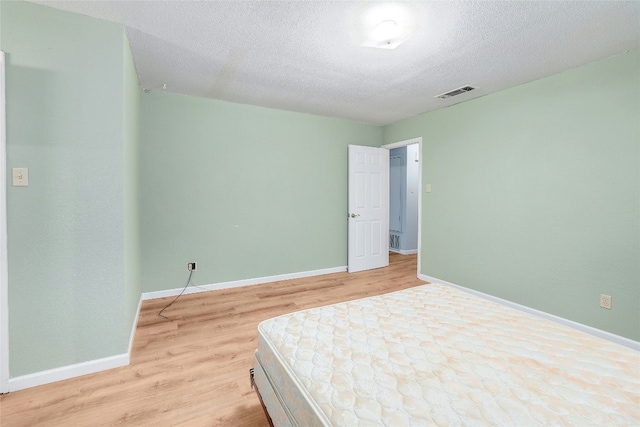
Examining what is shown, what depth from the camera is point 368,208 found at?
182 inches

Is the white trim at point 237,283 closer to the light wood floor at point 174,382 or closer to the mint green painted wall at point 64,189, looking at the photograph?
the light wood floor at point 174,382

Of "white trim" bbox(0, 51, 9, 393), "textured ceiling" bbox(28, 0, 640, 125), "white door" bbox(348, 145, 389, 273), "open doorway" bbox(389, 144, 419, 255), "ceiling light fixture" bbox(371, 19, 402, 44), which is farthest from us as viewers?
"open doorway" bbox(389, 144, 419, 255)

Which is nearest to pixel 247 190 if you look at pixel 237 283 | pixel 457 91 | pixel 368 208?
pixel 237 283

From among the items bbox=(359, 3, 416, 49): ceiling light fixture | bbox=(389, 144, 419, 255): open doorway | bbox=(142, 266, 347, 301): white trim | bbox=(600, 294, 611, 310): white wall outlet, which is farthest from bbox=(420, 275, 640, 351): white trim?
bbox=(359, 3, 416, 49): ceiling light fixture

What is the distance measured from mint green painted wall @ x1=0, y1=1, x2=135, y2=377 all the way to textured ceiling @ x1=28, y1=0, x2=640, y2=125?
0.78 ft

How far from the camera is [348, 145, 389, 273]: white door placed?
4477mm

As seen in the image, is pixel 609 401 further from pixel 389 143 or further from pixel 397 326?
pixel 389 143

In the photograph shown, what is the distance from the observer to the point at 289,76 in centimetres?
278

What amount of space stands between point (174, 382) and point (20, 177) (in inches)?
63.6

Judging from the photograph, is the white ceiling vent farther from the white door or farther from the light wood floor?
the light wood floor

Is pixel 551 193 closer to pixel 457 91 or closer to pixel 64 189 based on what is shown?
pixel 457 91

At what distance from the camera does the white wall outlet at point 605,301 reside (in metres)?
2.34

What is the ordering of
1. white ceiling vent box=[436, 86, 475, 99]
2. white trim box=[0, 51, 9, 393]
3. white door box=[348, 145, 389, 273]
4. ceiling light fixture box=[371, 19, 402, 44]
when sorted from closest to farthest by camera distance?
white trim box=[0, 51, 9, 393]
ceiling light fixture box=[371, 19, 402, 44]
white ceiling vent box=[436, 86, 475, 99]
white door box=[348, 145, 389, 273]

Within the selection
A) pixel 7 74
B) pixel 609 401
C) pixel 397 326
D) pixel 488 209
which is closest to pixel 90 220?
pixel 7 74
